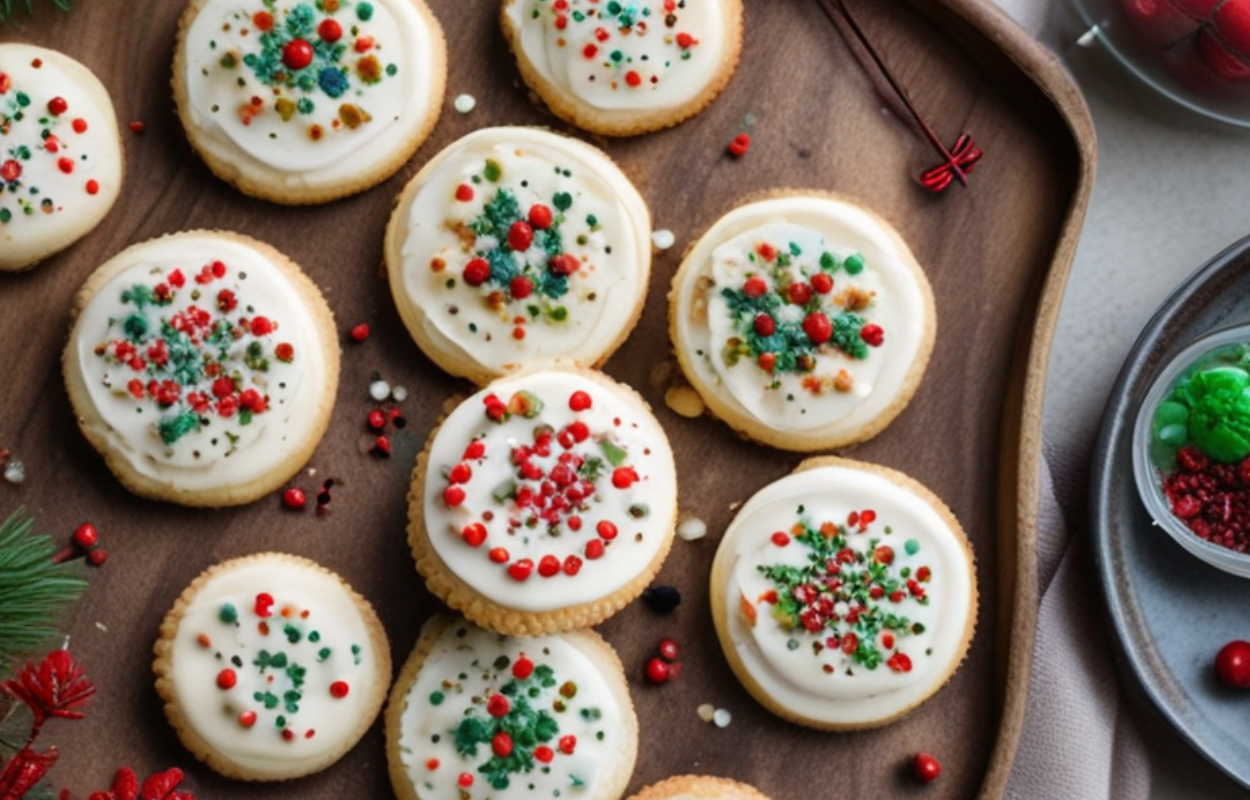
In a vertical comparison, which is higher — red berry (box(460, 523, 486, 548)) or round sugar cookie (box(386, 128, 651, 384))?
round sugar cookie (box(386, 128, 651, 384))

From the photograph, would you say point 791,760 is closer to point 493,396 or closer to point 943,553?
point 943,553

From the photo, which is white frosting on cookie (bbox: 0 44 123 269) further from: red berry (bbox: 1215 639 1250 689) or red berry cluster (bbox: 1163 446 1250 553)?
red berry (bbox: 1215 639 1250 689)

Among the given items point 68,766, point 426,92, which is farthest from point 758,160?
point 68,766

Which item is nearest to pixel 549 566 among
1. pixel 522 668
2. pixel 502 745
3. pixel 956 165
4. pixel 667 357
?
pixel 522 668

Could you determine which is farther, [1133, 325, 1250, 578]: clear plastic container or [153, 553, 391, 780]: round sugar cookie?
[1133, 325, 1250, 578]: clear plastic container

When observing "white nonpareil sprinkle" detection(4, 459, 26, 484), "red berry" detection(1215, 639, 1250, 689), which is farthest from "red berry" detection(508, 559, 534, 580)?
"red berry" detection(1215, 639, 1250, 689)

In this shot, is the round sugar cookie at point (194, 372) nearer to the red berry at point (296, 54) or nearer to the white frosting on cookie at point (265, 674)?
the white frosting on cookie at point (265, 674)
